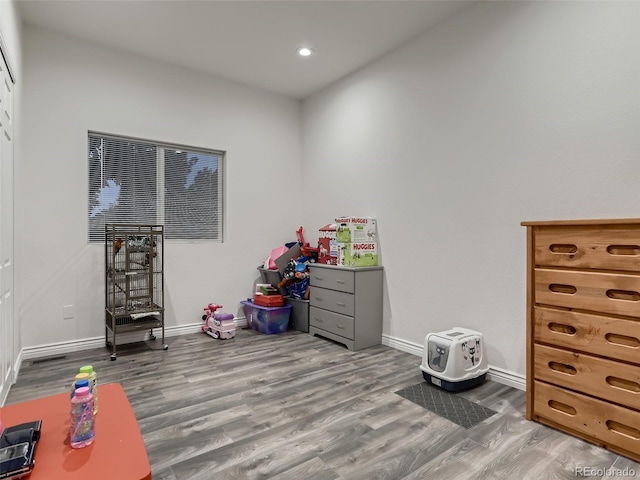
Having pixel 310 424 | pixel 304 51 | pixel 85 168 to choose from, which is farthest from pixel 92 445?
pixel 304 51

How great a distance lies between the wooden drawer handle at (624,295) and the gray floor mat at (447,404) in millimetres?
962

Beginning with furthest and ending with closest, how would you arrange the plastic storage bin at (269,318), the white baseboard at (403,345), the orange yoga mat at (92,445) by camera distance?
the plastic storage bin at (269,318) < the white baseboard at (403,345) < the orange yoga mat at (92,445)

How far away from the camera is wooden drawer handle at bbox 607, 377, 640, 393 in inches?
66.8

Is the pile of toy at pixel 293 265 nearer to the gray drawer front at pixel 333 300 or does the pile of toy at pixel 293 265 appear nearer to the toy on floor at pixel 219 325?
the gray drawer front at pixel 333 300

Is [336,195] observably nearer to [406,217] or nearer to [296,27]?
[406,217]

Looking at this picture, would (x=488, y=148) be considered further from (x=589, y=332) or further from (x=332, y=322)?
(x=332, y=322)

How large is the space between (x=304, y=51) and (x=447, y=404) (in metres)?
3.32

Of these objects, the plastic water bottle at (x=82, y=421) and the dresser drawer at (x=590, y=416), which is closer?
the plastic water bottle at (x=82, y=421)

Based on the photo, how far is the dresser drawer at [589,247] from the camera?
1714mm

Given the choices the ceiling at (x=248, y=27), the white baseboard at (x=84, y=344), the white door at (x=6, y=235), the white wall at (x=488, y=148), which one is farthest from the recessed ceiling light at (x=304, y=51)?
the white baseboard at (x=84, y=344)

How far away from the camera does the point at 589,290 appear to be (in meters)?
1.85

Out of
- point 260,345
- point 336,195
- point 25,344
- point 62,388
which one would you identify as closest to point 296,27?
point 336,195

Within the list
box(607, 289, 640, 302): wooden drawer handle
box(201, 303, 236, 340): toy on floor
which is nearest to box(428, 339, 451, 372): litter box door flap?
box(607, 289, 640, 302): wooden drawer handle

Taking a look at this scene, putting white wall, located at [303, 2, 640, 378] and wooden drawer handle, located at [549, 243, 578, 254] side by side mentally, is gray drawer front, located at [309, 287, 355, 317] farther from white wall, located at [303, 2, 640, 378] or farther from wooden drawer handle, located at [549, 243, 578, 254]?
wooden drawer handle, located at [549, 243, 578, 254]
